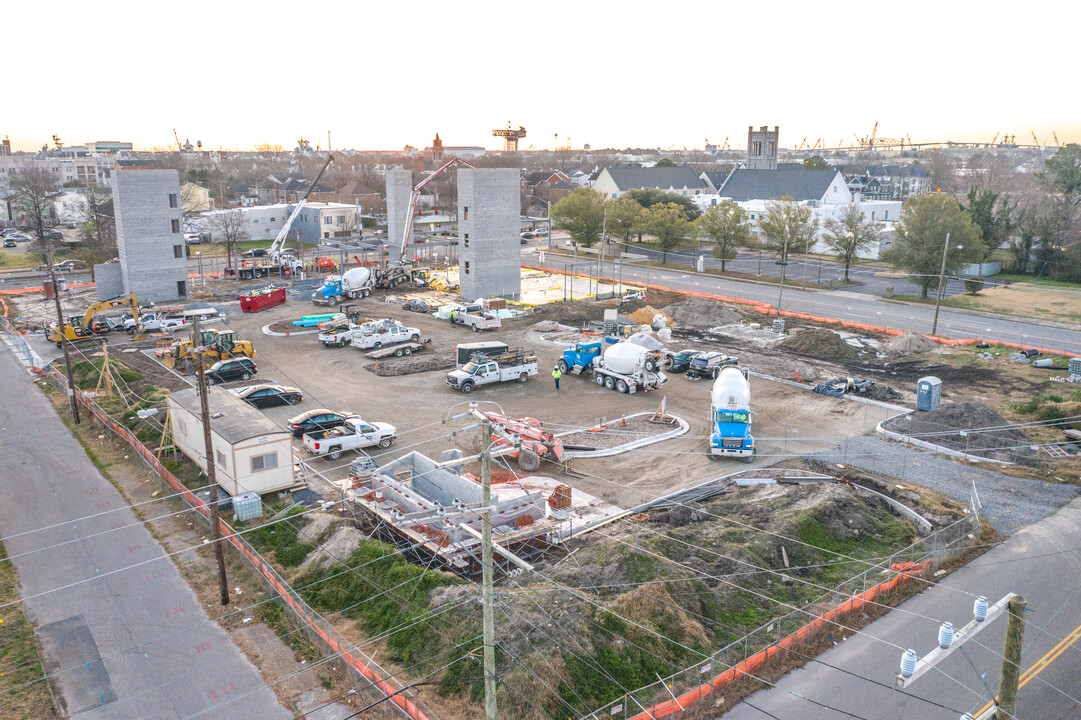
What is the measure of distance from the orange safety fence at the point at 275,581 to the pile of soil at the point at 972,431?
21.1 meters

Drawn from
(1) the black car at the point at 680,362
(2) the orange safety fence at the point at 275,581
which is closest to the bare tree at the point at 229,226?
(2) the orange safety fence at the point at 275,581

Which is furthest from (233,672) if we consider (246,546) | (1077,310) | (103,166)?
(103,166)

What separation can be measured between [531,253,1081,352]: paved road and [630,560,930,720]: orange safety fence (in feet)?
98.3

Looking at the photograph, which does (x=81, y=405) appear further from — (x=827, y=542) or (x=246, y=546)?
Result: (x=827, y=542)

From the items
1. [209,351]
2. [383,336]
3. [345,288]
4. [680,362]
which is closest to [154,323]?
[209,351]

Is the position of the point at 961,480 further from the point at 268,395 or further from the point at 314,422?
the point at 268,395

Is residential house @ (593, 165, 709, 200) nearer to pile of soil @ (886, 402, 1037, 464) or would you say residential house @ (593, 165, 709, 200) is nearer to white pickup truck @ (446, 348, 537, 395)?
white pickup truck @ (446, 348, 537, 395)

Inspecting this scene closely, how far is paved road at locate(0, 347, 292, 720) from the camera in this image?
547 inches

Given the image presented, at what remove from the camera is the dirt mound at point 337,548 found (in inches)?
698

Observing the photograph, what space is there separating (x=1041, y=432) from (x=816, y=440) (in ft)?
26.8

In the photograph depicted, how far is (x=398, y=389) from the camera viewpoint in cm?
3272

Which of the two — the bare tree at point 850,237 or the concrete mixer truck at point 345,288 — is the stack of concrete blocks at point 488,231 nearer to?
the concrete mixer truck at point 345,288

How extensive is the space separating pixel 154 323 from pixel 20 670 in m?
32.4

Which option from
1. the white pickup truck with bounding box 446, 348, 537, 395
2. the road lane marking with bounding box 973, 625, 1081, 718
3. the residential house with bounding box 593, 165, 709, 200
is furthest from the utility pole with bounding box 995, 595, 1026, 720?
the residential house with bounding box 593, 165, 709, 200
